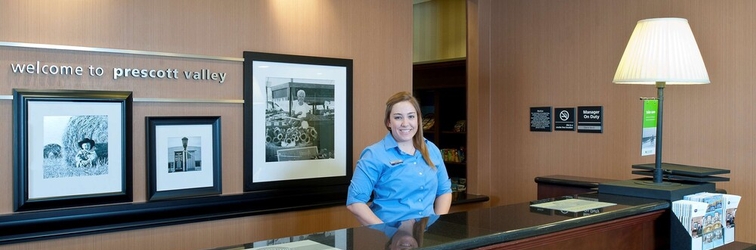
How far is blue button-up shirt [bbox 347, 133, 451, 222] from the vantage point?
2852 mm

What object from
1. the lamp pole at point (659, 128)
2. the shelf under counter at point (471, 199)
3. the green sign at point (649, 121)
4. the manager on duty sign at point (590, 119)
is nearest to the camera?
the lamp pole at point (659, 128)

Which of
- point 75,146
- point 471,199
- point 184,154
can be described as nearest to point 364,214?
point 184,154

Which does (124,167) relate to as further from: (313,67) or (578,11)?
(578,11)

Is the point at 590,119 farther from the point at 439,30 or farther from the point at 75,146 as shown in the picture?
the point at 75,146

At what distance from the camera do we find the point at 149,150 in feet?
11.0

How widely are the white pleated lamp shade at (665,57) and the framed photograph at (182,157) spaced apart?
2.14 meters

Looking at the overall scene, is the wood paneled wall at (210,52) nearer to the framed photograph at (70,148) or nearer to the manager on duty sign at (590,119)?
the framed photograph at (70,148)

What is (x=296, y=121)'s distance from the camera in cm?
395

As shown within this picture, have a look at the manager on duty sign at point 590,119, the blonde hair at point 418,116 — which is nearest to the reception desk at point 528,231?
the blonde hair at point 418,116

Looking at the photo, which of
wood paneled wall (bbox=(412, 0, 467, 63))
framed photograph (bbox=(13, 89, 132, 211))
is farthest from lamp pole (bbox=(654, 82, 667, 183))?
wood paneled wall (bbox=(412, 0, 467, 63))

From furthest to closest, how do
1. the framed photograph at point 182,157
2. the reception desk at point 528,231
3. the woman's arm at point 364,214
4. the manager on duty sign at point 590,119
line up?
the manager on duty sign at point 590,119 < the framed photograph at point 182,157 < the woman's arm at point 364,214 < the reception desk at point 528,231

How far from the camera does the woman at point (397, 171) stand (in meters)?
2.85

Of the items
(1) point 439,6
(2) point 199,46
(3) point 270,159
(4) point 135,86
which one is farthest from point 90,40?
(1) point 439,6

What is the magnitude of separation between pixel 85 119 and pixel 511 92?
3278 millimetres
